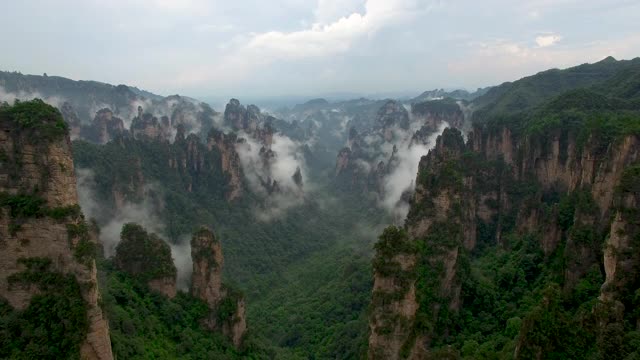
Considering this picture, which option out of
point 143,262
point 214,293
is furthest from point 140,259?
point 214,293

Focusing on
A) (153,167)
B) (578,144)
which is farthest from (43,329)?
(153,167)

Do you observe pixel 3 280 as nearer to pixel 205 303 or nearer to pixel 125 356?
pixel 125 356

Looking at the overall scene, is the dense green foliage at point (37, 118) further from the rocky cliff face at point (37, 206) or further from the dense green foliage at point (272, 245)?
the dense green foliage at point (272, 245)

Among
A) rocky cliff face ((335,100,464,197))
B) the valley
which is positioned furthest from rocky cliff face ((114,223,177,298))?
rocky cliff face ((335,100,464,197))

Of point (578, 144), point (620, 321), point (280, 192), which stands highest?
point (578, 144)

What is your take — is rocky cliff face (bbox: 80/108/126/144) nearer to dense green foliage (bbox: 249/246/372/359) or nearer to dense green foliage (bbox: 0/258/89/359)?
dense green foliage (bbox: 249/246/372/359)

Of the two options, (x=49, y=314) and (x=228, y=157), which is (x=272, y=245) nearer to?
(x=228, y=157)
